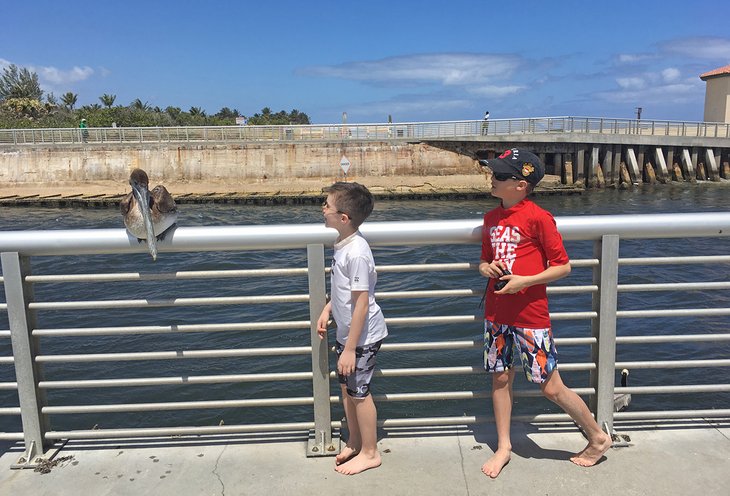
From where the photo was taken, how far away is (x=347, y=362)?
2.89 m

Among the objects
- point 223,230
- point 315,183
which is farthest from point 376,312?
point 315,183

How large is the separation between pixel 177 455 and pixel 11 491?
0.81 metres

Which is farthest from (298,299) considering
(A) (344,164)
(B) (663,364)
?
(A) (344,164)

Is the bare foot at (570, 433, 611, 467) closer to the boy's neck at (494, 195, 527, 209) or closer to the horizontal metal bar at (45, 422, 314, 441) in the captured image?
the boy's neck at (494, 195, 527, 209)

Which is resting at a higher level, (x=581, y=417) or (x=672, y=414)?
(x=581, y=417)

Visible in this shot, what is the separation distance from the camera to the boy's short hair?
292 centimetres

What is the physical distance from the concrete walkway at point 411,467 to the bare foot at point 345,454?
2.3 inches

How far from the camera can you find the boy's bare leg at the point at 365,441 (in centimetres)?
306

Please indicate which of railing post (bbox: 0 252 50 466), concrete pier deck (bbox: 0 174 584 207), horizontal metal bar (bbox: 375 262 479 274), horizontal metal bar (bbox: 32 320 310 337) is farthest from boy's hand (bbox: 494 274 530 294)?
concrete pier deck (bbox: 0 174 584 207)

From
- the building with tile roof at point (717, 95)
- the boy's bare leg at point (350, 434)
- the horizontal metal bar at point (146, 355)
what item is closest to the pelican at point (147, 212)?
the horizontal metal bar at point (146, 355)

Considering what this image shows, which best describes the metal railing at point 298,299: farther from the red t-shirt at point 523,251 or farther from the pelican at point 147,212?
the red t-shirt at point 523,251

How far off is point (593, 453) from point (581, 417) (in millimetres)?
231

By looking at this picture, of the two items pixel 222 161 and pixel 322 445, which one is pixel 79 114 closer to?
pixel 222 161

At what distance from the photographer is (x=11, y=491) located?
298 cm
